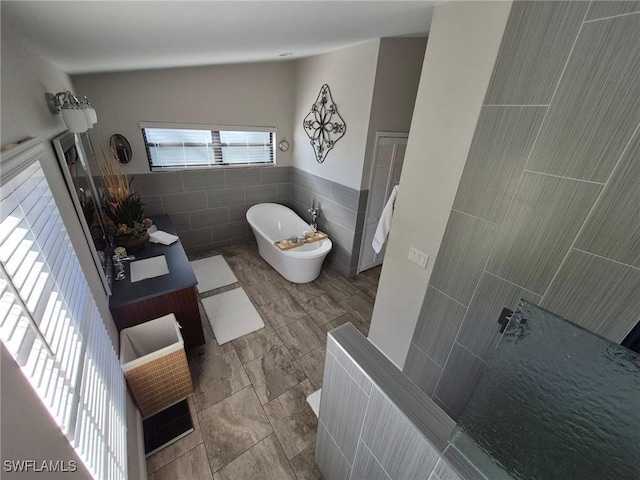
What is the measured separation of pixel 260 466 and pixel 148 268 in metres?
1.71

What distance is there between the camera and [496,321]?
141 cm

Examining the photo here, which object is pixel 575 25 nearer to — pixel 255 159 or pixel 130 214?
pixel 130 214

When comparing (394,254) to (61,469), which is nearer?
(61,469)

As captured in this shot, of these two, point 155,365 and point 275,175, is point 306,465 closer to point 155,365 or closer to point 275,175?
point 155,365

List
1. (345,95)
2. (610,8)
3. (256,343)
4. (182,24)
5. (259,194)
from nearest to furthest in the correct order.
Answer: (610,8), (182,24), (256,343), (345,95), (259,194)

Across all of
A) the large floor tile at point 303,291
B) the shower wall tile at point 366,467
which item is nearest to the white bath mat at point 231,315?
the large floor tile at point 303,291

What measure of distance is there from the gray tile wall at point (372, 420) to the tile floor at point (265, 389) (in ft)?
1.66

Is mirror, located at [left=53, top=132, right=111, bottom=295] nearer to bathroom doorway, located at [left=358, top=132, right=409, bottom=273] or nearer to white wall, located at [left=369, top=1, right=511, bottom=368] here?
white wall, located at [left=369, top=1, right=511, bottom=368]

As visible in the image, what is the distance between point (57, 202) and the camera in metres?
1.16

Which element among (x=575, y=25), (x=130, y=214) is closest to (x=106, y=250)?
(x=130, y=214)

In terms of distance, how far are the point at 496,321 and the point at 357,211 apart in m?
1.91

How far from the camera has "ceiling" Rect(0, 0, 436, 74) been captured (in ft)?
3.24

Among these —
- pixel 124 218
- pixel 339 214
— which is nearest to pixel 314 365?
pixel 339 214

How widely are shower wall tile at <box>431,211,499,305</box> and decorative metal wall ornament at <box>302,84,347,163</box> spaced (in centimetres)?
196
